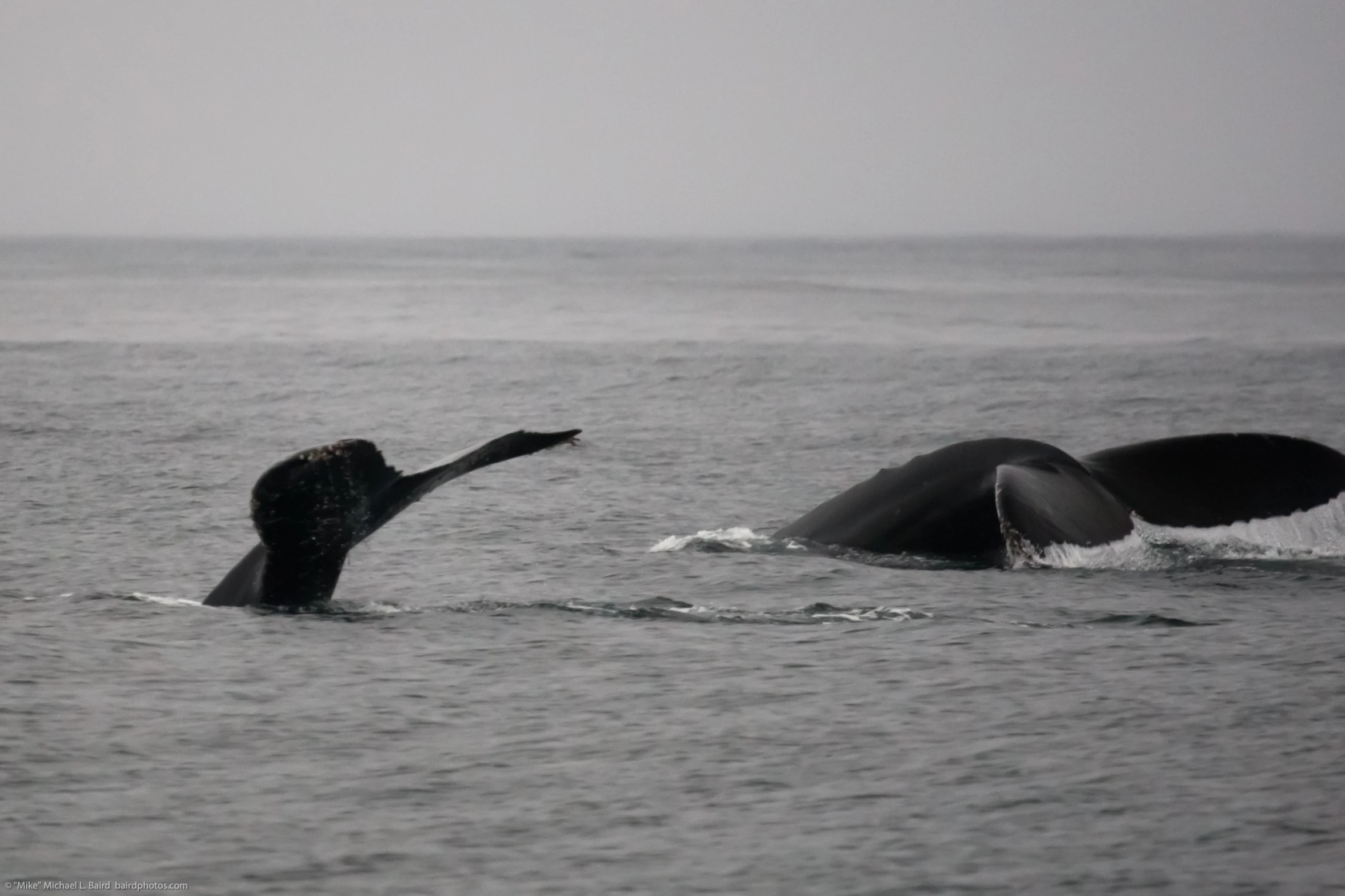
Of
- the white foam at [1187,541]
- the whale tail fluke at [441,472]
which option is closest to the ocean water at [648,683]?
the white foam at [1187,541]

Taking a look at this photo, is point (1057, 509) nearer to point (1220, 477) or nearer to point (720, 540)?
point (1220, 477)

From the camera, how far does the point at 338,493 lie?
24.2 ft

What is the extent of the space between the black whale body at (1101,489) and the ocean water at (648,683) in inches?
6.0

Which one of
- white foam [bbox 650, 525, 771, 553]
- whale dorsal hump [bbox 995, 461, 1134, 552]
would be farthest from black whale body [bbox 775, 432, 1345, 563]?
white foam [bbox 650, 525, 771, 553]

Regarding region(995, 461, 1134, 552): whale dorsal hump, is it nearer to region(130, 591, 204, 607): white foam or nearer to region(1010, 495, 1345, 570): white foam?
region(1010, 495, 1345, 570): white foam

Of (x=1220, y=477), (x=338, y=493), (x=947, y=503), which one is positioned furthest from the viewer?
(x=947, y=503)

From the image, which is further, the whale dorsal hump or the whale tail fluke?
the whale dorsal hump

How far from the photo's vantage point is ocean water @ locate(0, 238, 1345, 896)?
4.98 m

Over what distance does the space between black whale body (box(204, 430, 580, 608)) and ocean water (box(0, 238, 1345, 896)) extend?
36 centimetres

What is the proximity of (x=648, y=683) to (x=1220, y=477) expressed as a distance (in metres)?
3.27

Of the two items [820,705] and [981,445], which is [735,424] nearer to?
[981,445]

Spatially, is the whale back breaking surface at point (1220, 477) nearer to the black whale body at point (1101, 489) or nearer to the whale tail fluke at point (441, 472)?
the black whale body at point (1101, 489)

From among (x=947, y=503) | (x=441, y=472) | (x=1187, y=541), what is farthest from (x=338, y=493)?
(x=1187, y=541)

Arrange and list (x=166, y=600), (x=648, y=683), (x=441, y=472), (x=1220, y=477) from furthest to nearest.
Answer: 1. (x=1220, y=477)
2. (x=166, y=600)
3. (x=441, y=472)
4. (x=648, y=683)
